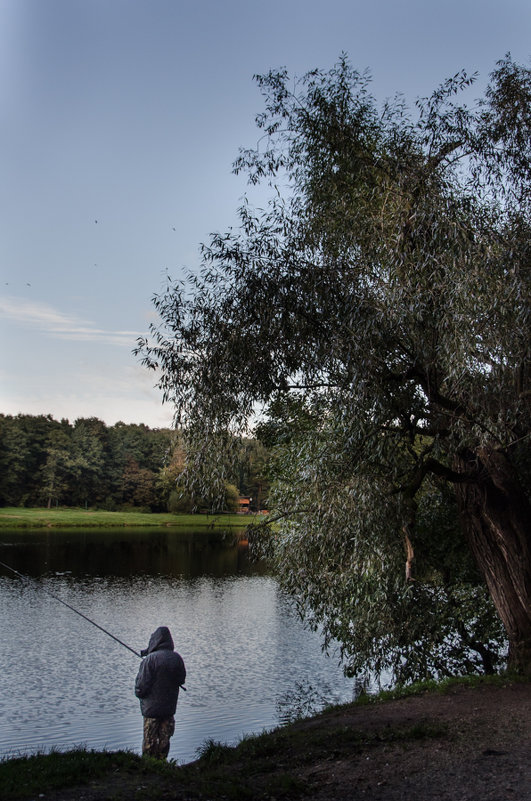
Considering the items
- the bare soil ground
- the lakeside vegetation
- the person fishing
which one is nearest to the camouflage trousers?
the person fishing

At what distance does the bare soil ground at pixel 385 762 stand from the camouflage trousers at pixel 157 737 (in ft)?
2.42

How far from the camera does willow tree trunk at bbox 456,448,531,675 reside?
9.12 m

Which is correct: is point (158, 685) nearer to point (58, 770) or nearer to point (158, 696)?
point (158, 696)

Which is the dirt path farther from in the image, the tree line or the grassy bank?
the tree line

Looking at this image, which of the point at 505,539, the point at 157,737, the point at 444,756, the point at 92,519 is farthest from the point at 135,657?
the point at 92,519

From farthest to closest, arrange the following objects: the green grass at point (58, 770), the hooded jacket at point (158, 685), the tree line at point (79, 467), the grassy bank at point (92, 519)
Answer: the tree line at point (79, 467)
the grassy bank at point (92, 519)
the hooded jacket at point (158, 685)
the green grass at point (58, 770)

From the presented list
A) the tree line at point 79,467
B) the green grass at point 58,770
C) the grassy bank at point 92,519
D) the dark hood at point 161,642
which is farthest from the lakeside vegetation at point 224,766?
the tree line at point 79,467

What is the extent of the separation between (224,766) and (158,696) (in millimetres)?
1166

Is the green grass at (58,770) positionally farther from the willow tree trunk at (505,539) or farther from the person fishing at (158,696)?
the willow tree trunk at (505,539)

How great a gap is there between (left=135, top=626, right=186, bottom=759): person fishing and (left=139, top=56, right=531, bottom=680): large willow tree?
2719 millimetres

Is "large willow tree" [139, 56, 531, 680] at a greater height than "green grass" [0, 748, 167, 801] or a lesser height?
greater

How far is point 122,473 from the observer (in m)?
87.7

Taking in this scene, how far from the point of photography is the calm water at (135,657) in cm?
1148

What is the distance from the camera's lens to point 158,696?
7430 mm
